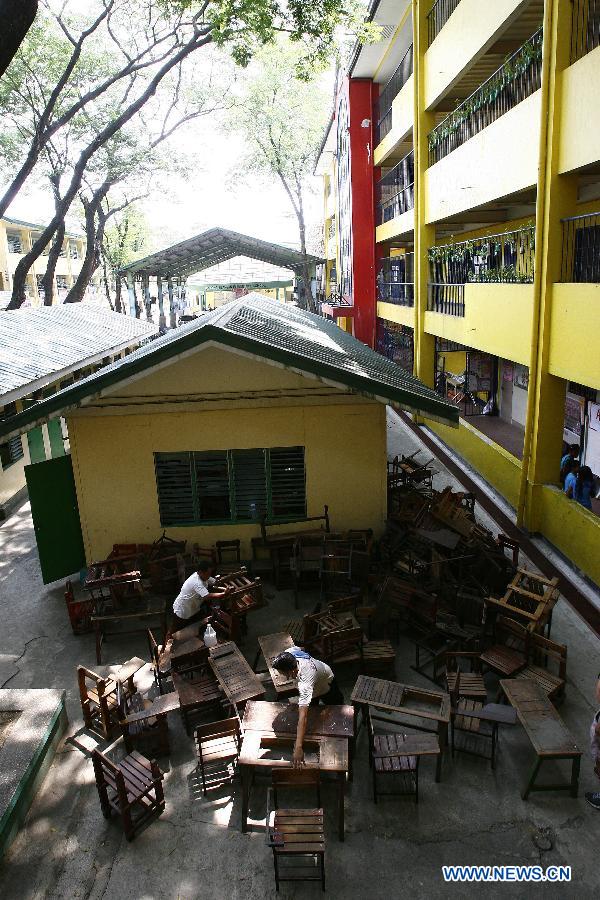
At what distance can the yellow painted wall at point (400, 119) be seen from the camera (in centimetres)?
1861

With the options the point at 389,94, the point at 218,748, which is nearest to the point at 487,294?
the point at 218,748

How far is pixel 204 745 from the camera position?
591 cm

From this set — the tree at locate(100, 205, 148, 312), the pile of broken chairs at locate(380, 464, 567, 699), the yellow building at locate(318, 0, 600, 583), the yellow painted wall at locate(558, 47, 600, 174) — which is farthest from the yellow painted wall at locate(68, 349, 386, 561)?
the tree at locate(100, 205, 148, 312)

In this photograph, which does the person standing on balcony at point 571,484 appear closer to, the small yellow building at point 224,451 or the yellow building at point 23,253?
the small yellow building at point 224,451

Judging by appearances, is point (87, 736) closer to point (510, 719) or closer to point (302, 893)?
point (302, 893)

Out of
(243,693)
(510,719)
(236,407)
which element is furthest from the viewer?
(236,407)

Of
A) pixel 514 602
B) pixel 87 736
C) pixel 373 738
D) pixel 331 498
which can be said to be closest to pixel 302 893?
pixel 373 738

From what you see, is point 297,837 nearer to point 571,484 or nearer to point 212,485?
point 212,485

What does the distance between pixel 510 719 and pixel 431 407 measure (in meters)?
4.08

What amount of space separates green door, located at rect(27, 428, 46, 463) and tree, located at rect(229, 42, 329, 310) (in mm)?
19903

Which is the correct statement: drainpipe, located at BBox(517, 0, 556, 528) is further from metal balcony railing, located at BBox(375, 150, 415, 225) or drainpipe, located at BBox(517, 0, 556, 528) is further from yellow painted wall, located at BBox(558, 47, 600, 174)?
metal balcony railing, located at BBox(375, 150, 415, 225)

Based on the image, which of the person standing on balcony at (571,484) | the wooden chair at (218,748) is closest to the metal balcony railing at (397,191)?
the person standing on balcony at (571,484)

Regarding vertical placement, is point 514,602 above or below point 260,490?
below

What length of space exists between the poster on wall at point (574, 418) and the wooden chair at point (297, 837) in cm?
998
